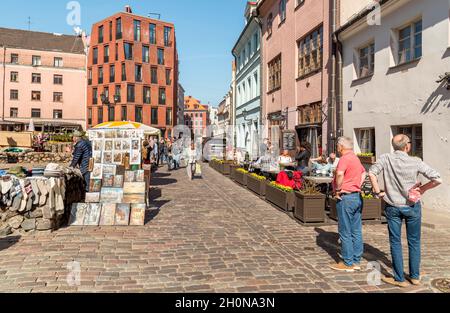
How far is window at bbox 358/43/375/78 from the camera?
12.1 metres

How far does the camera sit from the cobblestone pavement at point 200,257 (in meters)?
4.53

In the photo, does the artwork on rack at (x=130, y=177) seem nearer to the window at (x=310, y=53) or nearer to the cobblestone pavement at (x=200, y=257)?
the cobblestone pavement at (x=200, y=257)

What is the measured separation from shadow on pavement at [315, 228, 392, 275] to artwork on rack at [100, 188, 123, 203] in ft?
15.0

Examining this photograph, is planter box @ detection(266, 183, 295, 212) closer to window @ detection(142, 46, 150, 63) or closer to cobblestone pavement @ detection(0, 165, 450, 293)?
cobblestone pavement @ detection(0, 165, 450, 293)

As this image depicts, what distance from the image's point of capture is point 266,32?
2303 centimetres

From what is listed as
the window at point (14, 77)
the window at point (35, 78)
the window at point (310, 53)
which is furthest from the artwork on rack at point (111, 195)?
→ the window at point (14, 77)

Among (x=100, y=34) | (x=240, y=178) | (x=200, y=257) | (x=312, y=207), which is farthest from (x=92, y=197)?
(x=100, y=34)

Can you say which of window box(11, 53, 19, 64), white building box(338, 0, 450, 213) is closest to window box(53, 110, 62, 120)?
window box(11, 53, 19, 64)

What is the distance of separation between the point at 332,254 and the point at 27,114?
5733 cm

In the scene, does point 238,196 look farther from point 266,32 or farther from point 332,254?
point 266,32

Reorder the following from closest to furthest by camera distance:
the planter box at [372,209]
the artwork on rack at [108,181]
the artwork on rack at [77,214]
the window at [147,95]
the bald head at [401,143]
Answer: the bald head at [401,143] → the artwork on rack at [77,214] → the planter box at [372,209] → the artwork on rack at [108,181] → the window at [147,95]

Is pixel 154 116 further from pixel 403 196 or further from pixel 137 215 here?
pixel 403 196

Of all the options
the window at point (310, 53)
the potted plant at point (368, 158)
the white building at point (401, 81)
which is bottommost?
the potted plant at point (368, 158)

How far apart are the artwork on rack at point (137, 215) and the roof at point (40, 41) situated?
5613 centimetres
